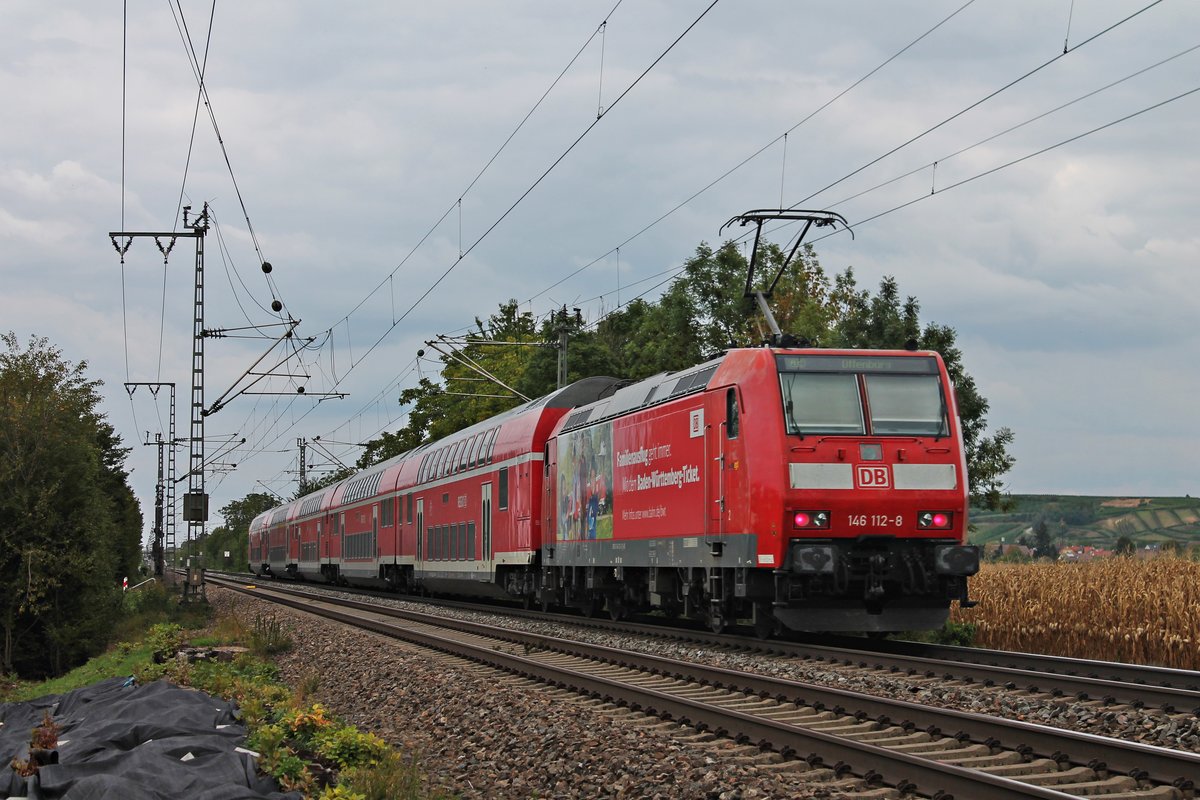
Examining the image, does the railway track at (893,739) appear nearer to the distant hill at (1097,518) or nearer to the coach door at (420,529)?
the coach door at (420,529)

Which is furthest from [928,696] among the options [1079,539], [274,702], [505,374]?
[1079,539]

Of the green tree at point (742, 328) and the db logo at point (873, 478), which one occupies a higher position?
the green tree at point (742, 328)

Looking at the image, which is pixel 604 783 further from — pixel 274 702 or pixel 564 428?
pixel 564 428

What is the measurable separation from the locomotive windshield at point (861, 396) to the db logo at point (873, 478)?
0.49 meters

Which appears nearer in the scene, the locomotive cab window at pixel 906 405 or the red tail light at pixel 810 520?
the red tail light at pixel 810 520

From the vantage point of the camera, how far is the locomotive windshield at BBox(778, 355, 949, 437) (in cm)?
1530

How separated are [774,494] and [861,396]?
1820 millimetres

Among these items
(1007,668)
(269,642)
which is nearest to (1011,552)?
(1007,668)

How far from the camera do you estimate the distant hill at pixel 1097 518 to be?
85875mm

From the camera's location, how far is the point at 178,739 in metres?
9.01

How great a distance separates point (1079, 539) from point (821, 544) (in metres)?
82.0

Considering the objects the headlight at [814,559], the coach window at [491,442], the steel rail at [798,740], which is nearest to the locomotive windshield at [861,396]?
the headlight at [814,559]

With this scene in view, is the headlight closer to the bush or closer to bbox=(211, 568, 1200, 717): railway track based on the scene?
bbox=(211, 568, 1200, 717): railway track

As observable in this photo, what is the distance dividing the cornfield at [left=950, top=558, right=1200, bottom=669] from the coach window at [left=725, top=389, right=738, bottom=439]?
5.05 m
